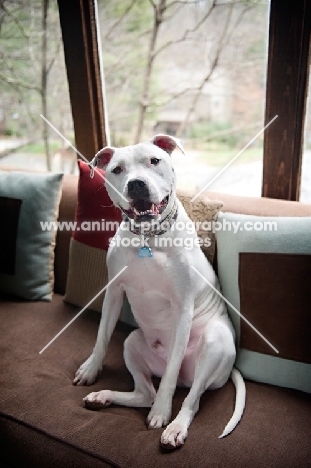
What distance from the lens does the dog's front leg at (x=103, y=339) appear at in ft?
5.08

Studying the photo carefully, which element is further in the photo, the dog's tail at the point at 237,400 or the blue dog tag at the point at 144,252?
the blue dog tag at the point at 144,252

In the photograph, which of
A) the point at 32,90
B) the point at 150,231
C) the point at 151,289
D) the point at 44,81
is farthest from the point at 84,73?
the point at 151,289

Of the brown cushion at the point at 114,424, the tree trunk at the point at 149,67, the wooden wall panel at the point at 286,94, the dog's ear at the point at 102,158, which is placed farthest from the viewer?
the tree trunk at the point at 149,67

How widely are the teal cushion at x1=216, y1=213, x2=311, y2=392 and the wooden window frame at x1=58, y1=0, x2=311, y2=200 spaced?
1.55 ft

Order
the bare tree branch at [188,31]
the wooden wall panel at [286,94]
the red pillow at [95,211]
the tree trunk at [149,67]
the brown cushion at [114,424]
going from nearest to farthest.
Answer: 1. the brown cushion at [114,424]
2. the wooden wall panel at [286,94]
3. the red pillow at [95,211]
4. the bare tree branch at [188,31]
5. the tree trunk at [149,67]

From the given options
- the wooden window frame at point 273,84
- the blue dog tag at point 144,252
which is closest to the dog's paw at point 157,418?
the blue dog tag at point 144,252

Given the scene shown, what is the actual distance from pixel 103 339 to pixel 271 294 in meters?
0.65

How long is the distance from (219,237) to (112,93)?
127cm

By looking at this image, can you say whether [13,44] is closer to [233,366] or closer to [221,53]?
[221,53]

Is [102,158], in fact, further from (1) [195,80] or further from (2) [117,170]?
(1) [195,80]

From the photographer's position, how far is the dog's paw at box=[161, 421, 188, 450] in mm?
1184

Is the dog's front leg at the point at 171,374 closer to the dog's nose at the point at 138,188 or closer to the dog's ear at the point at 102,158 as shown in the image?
the dog's nose at the point at 138,188

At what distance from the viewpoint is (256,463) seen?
1.13m

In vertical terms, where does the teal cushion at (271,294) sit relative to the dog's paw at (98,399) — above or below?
above
